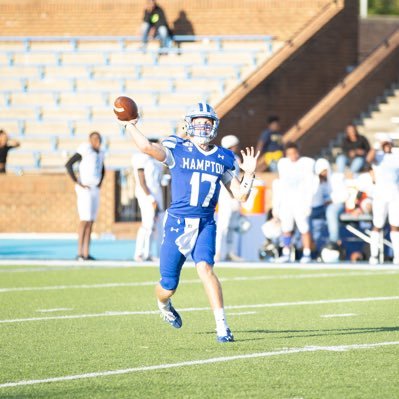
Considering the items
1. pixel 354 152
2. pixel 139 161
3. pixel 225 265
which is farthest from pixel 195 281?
pixel 354 152

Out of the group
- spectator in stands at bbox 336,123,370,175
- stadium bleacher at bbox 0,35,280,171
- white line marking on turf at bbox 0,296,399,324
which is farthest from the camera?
stadium bleacher at bbox 0,35,280,171

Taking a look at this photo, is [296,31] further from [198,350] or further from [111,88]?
[198,350]

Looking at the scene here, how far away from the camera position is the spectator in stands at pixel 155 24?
2939 centimetres

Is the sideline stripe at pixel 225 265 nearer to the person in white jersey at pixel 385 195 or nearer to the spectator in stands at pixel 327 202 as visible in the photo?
the person in white jersey at pixel 385 195

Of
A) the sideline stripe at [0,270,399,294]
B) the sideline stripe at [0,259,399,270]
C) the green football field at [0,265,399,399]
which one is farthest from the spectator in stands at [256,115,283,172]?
the green football field at [0,265,399,399]

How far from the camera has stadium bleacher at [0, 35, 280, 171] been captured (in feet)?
92.9

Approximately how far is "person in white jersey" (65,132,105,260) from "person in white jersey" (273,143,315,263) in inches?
109

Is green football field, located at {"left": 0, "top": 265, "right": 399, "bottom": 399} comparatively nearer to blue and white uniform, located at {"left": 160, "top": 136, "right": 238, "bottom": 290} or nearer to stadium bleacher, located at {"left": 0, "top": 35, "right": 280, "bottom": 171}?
blue and white uniform, located at {"left": 160, "top": 136, "right": 238, "bottom": 290}

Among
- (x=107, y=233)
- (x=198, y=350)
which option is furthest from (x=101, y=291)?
(x=107, y=233)

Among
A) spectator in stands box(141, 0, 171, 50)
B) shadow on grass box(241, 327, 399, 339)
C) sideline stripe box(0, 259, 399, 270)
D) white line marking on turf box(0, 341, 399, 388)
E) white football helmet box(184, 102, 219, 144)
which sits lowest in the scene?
white line marking on turf box(0, 341, 399, 388)

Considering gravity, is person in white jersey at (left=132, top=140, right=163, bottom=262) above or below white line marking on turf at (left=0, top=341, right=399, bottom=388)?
above

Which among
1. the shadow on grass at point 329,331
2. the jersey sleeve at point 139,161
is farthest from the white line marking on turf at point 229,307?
the jersey sleeve at point 139,161

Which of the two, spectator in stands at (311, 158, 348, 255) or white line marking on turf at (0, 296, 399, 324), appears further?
spectator in stands at (311, 158, 348, 255)

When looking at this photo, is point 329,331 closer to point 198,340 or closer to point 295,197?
point 198,340
